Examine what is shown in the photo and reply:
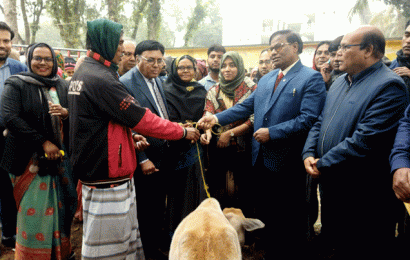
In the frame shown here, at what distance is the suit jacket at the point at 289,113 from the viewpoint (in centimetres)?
283

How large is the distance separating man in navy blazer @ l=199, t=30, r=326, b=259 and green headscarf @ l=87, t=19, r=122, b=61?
1.59 metres

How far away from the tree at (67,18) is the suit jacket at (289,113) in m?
15.6

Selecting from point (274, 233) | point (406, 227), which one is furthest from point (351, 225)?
point (274, 233)

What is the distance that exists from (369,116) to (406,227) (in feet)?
4.08

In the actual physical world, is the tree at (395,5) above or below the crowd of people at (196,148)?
above

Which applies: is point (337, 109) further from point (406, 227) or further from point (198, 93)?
point (198, 93)

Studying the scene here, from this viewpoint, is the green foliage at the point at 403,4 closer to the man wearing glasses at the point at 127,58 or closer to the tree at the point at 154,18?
the tree at the point at 154,18

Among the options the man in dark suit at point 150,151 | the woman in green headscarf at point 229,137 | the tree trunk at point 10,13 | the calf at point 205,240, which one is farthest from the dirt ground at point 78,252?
the tree trunk at point 10,13

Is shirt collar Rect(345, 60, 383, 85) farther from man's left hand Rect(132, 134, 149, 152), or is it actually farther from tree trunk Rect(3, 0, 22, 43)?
tree trunk Rect(3, 0, 22, 43)

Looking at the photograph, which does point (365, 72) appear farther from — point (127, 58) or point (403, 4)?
point (403, 4)

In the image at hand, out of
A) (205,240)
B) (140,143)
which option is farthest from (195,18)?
(205,240)

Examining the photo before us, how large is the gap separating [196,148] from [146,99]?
824 mm

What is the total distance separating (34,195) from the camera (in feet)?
9.25

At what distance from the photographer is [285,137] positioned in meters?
2.82
